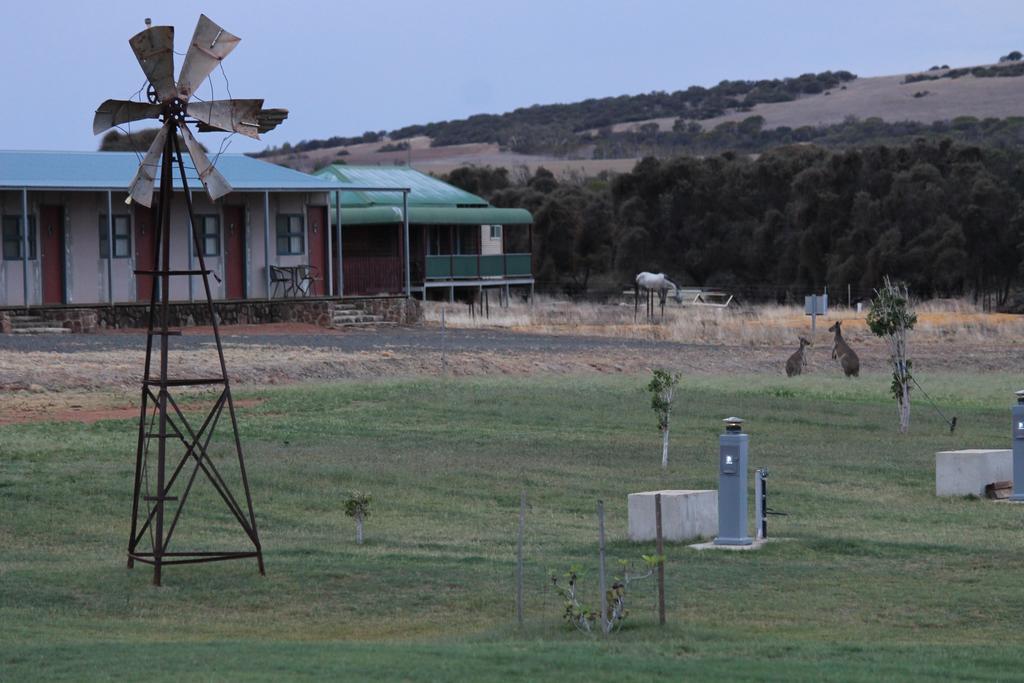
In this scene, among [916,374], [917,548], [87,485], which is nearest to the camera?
[917,548]

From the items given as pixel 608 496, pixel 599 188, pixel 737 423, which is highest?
pixel 599 188

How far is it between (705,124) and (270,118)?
132433mm

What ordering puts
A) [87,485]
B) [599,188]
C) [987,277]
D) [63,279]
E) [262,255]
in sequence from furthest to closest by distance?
[599,188]
[987,277]
[262,255]
[63,279]
[87,485]

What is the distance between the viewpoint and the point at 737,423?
541 inches

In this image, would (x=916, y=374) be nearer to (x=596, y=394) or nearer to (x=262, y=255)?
(x=596, y=394)

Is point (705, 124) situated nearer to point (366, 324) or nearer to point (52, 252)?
point (366, 324)

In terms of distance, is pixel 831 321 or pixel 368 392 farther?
pixel 831 321

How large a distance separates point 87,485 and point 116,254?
22.4 meters

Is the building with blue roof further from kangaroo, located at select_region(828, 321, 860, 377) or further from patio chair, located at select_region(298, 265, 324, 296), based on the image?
kangaroo, located at select_region(828, 321, 860, 377)

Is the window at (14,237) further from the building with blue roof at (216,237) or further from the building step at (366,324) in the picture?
the building step at (366,324)

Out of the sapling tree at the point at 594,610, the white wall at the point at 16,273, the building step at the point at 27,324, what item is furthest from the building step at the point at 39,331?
the sapling tree at the point at 594,610

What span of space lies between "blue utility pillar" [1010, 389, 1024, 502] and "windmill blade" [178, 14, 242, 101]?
942cm

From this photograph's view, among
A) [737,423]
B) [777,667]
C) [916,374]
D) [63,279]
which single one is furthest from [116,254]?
[777,667]

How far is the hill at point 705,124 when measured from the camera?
387ft
